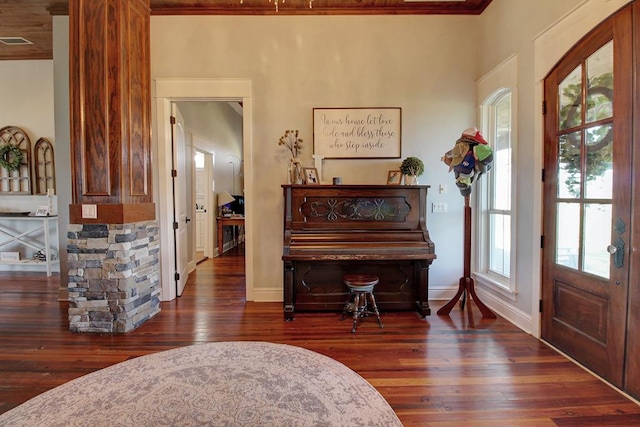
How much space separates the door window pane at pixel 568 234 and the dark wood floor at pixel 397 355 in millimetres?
741

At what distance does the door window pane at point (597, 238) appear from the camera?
207 centimetres

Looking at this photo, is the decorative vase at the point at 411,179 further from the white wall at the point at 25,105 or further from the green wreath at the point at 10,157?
the green wreath at the point at 10,157

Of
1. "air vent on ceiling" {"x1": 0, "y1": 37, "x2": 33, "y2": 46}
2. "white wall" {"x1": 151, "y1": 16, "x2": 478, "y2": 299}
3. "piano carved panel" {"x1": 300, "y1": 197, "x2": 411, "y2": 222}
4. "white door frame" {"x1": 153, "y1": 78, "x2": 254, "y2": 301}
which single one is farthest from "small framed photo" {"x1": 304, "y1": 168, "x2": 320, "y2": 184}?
"air vent on ceiling" {"x1": 0, "y1": 37, "x2": 33, "y2": 46}

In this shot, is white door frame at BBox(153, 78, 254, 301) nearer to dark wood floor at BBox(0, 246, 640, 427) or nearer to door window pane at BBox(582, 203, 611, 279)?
dark wood floor at BBox(0, 246, 640, 427)

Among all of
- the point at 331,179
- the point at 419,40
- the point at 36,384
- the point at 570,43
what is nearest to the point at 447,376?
the point at 331,179

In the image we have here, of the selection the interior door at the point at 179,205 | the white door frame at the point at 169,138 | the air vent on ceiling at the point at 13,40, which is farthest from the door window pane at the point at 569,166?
the air vent on ceiling at the point at 13,40

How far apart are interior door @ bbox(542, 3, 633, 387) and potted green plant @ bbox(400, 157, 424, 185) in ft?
3.72

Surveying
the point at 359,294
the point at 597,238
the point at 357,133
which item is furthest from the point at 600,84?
the point at 359,294

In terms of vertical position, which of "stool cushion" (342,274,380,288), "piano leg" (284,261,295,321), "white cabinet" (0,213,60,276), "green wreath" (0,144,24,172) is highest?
"green wreath" (0,144,24,172)

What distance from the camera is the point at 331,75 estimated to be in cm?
361

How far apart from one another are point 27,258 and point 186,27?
4.65 meters

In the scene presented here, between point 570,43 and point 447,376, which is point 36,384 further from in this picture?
point 570,43

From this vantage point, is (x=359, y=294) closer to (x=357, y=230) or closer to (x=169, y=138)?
(x=357, y=230)

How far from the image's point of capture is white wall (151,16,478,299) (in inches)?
140
